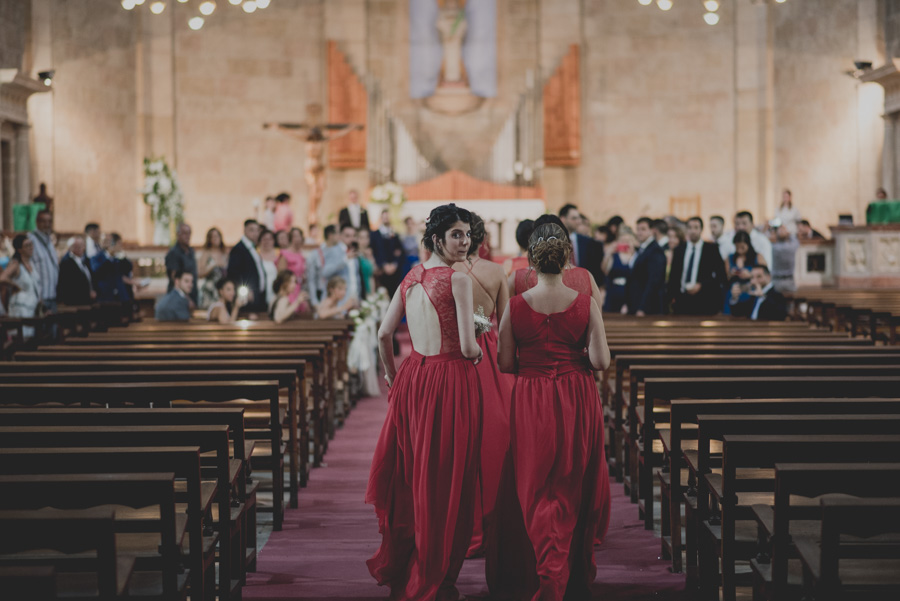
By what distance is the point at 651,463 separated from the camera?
4844mm

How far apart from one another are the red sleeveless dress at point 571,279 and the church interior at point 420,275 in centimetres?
1

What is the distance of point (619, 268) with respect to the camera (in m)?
9.61

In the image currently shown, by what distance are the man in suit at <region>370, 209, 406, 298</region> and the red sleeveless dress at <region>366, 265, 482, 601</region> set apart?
290 inches

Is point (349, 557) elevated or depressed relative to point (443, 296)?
depressed

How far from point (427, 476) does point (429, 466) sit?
1.6 inches

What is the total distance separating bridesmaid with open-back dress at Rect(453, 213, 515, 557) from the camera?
3861 millimetres

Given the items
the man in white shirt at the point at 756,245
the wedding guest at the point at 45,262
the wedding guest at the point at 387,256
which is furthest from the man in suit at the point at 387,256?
the man in white shirt at the point at 756,245

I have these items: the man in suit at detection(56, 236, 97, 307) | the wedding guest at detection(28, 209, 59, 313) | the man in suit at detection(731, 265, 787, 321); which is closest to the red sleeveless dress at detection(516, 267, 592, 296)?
the man in suit at detection(731, 265, 787, 321)

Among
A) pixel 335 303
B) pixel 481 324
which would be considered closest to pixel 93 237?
pixel 335 303

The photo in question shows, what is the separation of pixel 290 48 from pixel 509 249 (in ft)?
20.1

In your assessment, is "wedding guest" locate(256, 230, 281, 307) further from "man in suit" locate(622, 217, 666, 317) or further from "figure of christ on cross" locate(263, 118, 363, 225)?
"figure of christ on cross" locate(263, 118, 363, 225)

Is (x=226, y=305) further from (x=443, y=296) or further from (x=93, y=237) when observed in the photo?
(x=443, y=296)

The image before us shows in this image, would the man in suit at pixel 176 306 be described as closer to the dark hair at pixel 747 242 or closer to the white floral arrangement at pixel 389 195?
the dark hair at pixel 747 242

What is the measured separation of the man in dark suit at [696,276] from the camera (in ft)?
28.9
